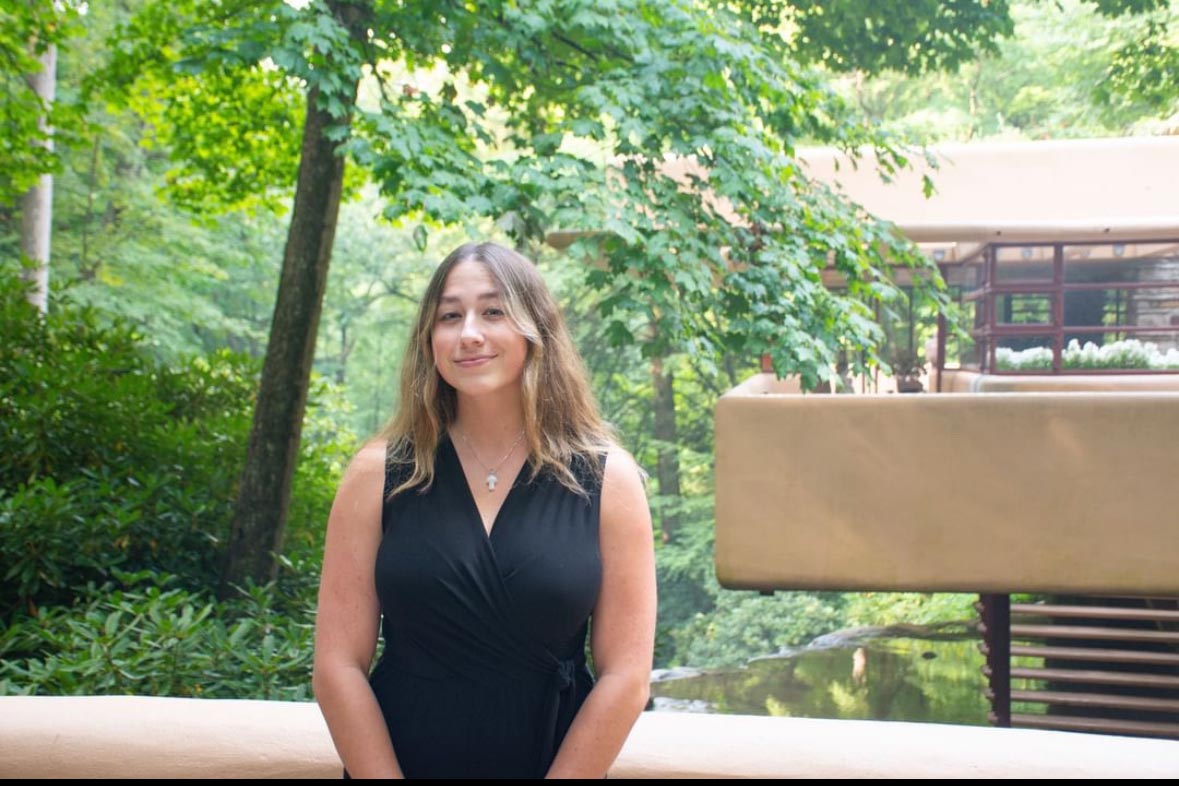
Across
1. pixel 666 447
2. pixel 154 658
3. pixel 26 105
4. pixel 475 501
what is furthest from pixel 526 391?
pixel 666 447

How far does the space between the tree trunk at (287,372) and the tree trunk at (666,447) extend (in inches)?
543

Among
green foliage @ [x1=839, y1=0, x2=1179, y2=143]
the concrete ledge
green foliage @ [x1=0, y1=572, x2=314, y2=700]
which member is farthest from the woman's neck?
green foliage @ [x1=839, y1=0, x2=1179, y2=143]

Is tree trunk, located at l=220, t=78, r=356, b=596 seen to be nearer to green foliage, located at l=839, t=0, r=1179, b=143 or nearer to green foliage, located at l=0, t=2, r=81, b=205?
green foliage, located at l=0, t=2, r=81, b=205

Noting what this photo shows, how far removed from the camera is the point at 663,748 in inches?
77.9

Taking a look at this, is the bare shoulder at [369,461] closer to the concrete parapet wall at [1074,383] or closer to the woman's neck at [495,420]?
the woman's neck at [495,420]

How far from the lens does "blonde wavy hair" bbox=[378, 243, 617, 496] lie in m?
1.68

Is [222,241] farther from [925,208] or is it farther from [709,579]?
[925,208]

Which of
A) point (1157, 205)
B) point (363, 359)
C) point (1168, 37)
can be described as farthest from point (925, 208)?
point (363, 359)

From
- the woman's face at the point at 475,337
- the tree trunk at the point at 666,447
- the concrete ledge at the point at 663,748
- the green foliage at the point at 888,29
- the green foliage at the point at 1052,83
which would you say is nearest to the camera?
the woman's face at the point at 475,337

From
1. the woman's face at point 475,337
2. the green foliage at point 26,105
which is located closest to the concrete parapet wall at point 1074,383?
the woman's face at point 475,337

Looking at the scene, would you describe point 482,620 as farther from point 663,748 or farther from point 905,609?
point 905,609

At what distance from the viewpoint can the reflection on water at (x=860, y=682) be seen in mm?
12469

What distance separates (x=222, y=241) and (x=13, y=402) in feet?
44.7

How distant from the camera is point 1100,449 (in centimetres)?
569
